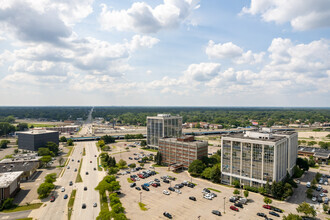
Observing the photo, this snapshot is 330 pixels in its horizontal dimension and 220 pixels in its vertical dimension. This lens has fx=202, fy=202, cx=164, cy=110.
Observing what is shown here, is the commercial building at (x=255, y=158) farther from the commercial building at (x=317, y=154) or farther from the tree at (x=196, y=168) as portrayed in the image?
the commercial building at (x=317, y=154)

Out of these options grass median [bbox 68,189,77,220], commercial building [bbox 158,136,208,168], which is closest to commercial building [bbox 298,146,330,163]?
commercial building [bbox 158,136,208,168]

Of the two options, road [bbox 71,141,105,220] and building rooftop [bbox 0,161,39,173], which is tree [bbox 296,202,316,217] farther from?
building rooftop [bbox 0,161,39,173]

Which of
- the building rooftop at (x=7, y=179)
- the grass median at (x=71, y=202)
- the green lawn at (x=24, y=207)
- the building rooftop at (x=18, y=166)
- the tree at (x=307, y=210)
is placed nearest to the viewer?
the tree at (x=307, y=210)

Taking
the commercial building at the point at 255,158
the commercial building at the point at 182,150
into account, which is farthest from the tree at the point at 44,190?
the commercial building at the point at 255,158

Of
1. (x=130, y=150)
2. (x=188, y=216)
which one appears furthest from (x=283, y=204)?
(x=130, y=150)

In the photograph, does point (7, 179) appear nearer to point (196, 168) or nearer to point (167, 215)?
point (167, 215)

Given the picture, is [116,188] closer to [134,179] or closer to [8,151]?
[134,179]
